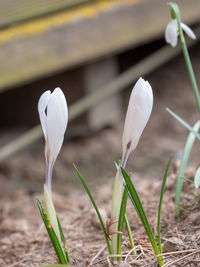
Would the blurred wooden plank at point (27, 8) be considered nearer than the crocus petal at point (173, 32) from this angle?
No

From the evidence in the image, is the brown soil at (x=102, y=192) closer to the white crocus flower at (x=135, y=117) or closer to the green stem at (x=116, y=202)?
the green stem at (x=116, y=202)

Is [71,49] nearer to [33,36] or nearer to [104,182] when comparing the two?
[33,36]

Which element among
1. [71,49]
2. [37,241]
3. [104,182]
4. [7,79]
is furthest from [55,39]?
[37,241]

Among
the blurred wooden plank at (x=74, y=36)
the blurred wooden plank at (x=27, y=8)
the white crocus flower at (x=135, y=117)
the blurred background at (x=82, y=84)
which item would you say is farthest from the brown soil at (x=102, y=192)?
the blurred wooden plank at (x=27, y=8)

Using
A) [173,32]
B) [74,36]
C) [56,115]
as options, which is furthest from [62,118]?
[74,36]

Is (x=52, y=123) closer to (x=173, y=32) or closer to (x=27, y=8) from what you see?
(x=173, y=32)

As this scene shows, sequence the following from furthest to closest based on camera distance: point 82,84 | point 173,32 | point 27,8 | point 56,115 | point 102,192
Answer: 1. point 82,84
2. point 27,8
3. point 102,192
4. point 173,32
5. point 56,115
